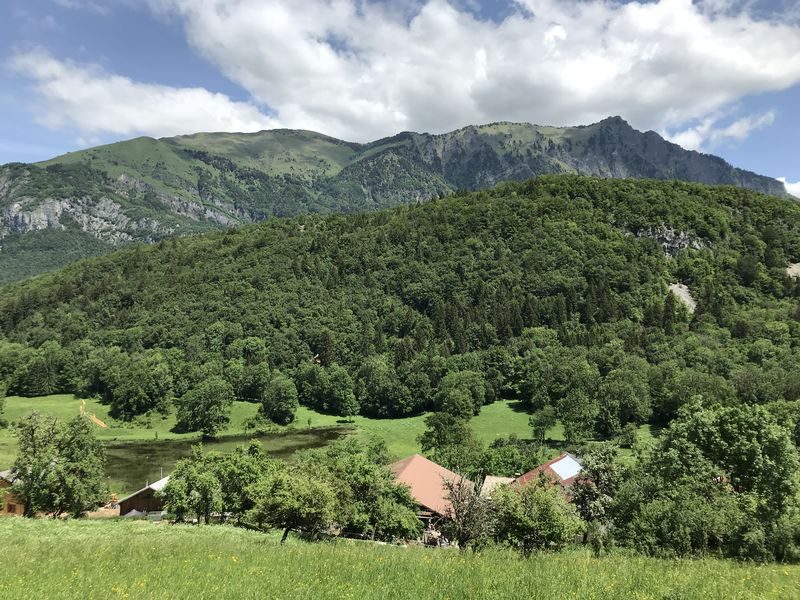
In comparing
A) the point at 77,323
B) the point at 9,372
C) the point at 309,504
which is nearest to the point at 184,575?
the point at 309,504

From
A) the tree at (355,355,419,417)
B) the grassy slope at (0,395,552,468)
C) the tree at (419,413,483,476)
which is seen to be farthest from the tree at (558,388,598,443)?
the tree at (355,355,419,417)

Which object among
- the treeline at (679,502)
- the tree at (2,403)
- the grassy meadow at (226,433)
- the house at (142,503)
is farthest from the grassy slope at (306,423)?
the treeline at (679,502)

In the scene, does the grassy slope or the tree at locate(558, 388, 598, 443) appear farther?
the grassy slope

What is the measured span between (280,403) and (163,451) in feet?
102

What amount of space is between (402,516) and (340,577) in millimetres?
29052

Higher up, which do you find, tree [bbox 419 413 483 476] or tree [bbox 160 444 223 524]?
tree [bbox 160 444 223 524]

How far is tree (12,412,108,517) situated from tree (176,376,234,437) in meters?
66.3

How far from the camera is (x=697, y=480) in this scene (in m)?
33.7

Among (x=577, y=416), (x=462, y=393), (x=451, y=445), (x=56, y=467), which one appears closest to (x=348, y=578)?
(x=56, y=467)

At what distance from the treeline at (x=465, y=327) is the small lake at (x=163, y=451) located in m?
12.4

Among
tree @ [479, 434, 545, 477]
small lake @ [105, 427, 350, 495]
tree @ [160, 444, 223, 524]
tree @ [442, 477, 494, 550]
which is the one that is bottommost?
small lake @ [105, 427, 350, 495]

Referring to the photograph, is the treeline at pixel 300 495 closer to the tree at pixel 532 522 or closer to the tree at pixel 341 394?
the tree at pixel 532 522

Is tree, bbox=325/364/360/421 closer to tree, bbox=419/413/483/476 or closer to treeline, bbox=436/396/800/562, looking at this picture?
tree, bbox=419/413/483/476

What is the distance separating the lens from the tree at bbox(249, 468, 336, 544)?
100 feet
